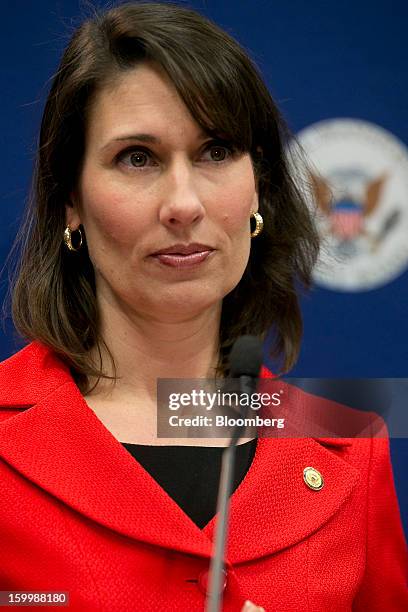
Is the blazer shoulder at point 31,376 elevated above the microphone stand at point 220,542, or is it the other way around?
the blazer shoulder at point 31,376

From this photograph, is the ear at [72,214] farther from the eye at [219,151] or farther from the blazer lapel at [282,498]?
the blazer lapel at [282,498]

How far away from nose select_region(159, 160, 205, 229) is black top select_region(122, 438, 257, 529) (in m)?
0.32

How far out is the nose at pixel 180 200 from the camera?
1456 mm

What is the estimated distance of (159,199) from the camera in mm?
1480

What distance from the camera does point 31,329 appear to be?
164 centimetres

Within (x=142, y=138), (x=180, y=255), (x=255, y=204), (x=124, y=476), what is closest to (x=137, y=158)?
(x=142, y=138)

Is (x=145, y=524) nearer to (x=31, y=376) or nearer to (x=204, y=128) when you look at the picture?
(x=31, y=376)

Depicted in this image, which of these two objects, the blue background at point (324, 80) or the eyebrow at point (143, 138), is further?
the blue background at point (324, 80)

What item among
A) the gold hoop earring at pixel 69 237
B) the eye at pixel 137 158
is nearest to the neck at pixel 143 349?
the gold hoop earring at pixel 69 237

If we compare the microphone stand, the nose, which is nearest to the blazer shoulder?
the nose

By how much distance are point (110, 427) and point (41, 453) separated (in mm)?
130

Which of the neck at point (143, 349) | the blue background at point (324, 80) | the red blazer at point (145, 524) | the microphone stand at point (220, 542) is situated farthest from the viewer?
the blue background at point (324, 80)

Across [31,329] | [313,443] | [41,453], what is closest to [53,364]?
[31,329]

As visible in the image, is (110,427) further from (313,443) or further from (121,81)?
(121,81)
